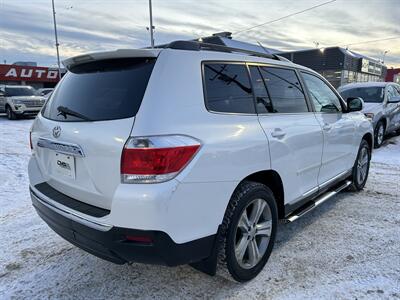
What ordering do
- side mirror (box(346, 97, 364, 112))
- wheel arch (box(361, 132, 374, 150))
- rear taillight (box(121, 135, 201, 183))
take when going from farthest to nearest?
wheel arch (box(361, 132, 374, 150))
side mirror (box(346, 97, 364, 112))
rear taillight (box(121, 135, 201, 183))

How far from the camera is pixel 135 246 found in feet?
7.53

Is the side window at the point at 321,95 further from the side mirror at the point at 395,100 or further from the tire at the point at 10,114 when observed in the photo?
the tire at the point at 10,114

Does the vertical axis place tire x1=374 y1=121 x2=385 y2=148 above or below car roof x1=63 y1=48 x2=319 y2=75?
below

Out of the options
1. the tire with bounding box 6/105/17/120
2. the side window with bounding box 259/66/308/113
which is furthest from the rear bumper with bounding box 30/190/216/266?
the tire with bounding box 6/105/17/120

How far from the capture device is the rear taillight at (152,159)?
2.22 metres

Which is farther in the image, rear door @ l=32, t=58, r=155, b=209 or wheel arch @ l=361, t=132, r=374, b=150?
wheel arch @ l=361, t=132, r=374, b=150

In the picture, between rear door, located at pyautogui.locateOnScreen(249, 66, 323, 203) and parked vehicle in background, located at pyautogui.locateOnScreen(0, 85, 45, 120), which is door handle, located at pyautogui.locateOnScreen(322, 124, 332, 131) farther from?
parked vehicle in background, located at pyautogui.locateOnScreen(0, 85, 45, 120)

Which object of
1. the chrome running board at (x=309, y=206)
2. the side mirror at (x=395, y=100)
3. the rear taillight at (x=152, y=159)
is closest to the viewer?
the rear taillight at (x=152, y=159)

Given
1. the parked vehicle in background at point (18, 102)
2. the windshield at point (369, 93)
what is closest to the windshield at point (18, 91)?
the parked vehicle in background at point (18, 102)

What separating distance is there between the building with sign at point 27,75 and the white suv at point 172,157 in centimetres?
3732

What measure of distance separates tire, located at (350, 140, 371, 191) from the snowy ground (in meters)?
0.68

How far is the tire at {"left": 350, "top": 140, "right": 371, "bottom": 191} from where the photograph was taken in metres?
5.13

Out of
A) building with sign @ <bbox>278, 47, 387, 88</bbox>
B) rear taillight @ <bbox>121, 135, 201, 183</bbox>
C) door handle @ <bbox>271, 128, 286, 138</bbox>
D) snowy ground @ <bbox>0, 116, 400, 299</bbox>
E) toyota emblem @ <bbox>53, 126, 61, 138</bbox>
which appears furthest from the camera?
building with sign @ <bbox>278, 47, 387, 88</bbox>

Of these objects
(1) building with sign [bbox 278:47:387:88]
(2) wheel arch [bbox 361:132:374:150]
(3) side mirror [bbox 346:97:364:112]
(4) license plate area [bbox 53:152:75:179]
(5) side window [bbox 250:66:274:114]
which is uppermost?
(1) building with sign [bbox 278:47:387:88]
